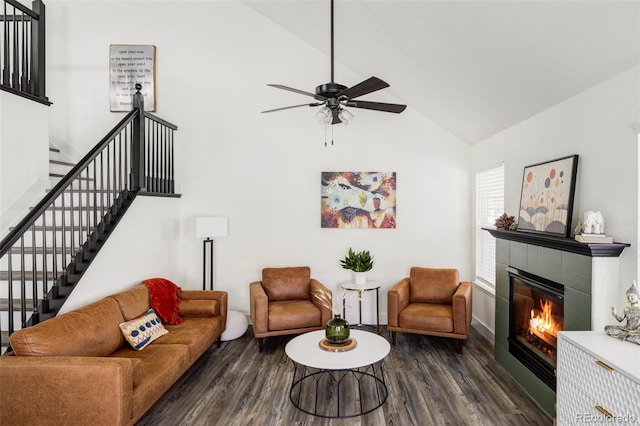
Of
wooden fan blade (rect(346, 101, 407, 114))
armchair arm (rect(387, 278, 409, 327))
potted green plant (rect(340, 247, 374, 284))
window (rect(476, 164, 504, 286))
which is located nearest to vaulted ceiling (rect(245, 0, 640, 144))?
window (rect(476, 164, 504, 286))

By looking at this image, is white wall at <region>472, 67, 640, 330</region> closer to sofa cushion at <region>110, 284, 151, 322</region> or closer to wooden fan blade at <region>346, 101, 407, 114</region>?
wooden fan blade at <region>346, 101, 407, 114</region>

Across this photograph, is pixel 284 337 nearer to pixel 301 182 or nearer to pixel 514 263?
pixel 301 182

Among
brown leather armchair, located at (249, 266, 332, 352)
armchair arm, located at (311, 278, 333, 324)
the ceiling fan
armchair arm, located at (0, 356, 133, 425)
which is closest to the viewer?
armchair arm, located at (0, 356, 133, 425)

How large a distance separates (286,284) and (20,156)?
10.1 ft

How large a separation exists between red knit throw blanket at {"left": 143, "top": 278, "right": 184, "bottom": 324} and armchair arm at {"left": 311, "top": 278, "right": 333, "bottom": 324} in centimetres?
153

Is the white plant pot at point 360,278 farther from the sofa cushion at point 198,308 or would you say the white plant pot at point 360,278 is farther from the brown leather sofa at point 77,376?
the brown leather sofa at point 77,376

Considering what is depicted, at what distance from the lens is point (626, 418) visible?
174 cm

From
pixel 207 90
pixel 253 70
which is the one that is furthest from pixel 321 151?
pixel 207 90

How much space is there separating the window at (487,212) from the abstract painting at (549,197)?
807 millimetres

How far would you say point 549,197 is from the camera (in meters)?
3.04

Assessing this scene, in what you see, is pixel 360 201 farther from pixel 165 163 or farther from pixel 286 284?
pixel 165 163

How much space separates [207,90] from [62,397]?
4.03 meters

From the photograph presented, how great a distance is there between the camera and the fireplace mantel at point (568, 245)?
2268mm

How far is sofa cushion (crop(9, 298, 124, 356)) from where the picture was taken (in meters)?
2.27
